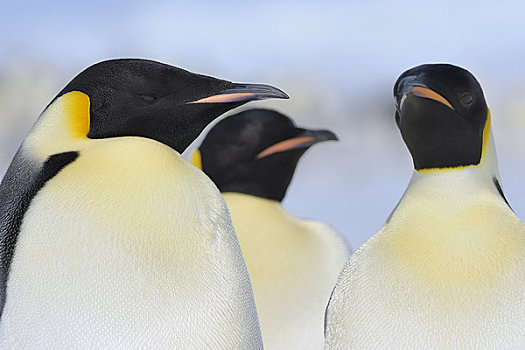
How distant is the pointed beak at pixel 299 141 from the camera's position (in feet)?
9.46

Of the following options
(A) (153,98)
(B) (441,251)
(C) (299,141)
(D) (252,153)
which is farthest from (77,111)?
(C) (299,141)

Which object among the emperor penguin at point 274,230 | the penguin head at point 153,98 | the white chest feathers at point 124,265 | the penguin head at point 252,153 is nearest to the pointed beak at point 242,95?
the penguin head at point 153,98

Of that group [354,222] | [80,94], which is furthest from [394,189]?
[80,94]

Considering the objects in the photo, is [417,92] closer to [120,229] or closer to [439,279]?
[439,279]

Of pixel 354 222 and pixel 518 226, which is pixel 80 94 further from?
pixel 354 222

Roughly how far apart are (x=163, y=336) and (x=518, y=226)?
2.84 ft

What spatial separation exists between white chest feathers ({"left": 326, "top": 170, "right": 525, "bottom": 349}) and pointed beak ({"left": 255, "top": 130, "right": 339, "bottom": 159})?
1219mm

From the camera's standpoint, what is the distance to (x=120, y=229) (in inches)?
50.6

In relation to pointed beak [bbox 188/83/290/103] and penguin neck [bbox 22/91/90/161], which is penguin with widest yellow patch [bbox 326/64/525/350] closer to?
pointed beak [bbox 188/83/290/103]

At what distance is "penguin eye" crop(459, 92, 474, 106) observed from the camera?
65.0 inches

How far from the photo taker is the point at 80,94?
1400mm

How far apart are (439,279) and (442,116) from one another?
0.37 m

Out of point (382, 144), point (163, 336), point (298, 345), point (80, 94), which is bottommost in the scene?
A: point (382, 144)

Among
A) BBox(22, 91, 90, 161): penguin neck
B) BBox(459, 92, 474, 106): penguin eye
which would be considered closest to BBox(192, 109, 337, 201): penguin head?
BBox(459, 92, 474, 106): penguin eye
